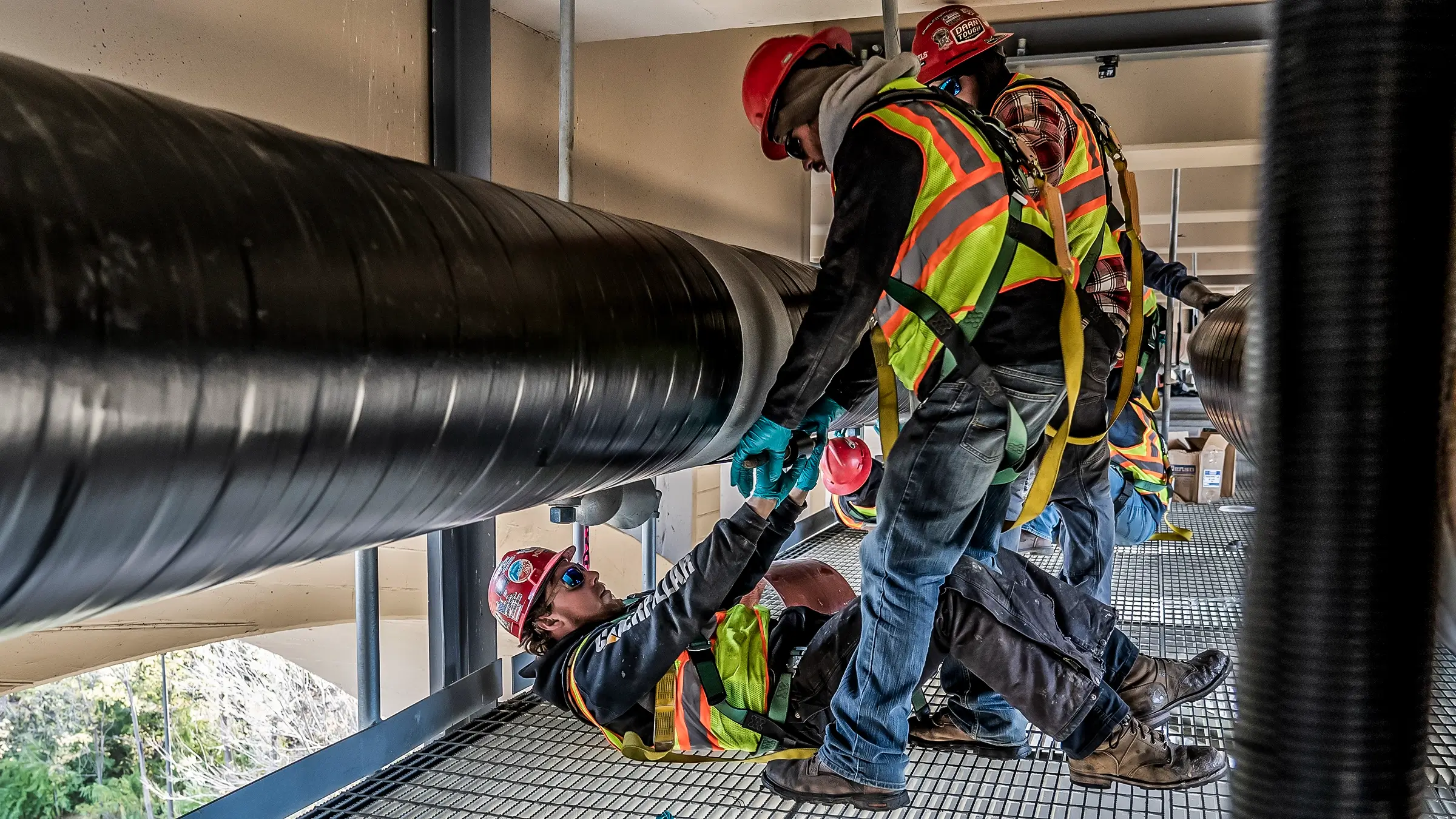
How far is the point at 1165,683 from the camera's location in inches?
90.2

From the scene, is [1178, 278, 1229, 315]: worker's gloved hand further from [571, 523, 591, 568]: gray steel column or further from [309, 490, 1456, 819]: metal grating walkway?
[571, 523, 591, 568]: gray steel column

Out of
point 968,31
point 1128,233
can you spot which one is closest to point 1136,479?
point 1128,233

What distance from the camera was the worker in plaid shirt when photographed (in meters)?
2.16

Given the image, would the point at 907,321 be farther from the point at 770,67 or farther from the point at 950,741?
the point at 950,741

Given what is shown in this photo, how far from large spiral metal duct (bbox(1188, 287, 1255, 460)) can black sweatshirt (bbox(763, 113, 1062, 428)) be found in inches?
20.4

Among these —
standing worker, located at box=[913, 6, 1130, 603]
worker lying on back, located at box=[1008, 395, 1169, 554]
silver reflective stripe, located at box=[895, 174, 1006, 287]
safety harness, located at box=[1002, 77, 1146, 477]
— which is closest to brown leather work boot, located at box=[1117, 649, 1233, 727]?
standing worker, located at box=[913, 6, 1130, 603]

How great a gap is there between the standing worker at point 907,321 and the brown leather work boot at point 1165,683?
77cm

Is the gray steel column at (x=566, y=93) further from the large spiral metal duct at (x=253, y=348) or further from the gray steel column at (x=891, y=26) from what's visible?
the large spiral metal duct at (x=253, y=348)

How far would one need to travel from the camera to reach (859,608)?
196 centimetres

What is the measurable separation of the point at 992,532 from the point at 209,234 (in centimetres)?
167

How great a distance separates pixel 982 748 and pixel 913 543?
28.2 inches

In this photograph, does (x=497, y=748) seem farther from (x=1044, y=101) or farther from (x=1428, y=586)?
(x=1428, y=586)

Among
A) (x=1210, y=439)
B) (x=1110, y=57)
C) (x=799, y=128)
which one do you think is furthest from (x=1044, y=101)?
(x=1210, y=439)

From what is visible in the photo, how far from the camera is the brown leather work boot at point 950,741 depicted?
7.06 ft
